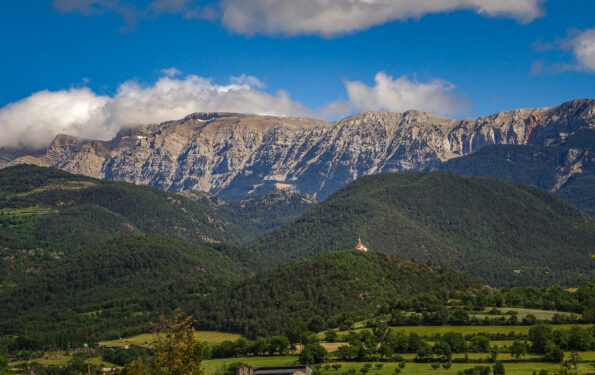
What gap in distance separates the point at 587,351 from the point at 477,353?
2358 centimetres

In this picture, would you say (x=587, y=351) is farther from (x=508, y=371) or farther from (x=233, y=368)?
(x=233, y=368)

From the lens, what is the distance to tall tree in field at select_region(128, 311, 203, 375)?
81625 millimetres

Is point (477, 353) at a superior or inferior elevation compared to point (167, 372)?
inferior

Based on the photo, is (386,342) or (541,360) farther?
(386,342)

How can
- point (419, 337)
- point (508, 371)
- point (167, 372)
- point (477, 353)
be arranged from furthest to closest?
point (419, 337) < point (477, 353) < point (508, 371) < point (167, 372)

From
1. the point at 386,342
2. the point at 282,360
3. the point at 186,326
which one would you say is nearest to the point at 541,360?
the point at 386,342

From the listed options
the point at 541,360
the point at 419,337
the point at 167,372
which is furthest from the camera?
the point at 419,337

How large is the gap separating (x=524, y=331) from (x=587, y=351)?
92.9 ft

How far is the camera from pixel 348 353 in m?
189

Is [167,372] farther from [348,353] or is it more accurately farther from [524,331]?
A: [524,331]

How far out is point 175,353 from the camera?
81938mm

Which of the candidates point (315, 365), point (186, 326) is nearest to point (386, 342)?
point (315, 365)

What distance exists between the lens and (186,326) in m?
84.2

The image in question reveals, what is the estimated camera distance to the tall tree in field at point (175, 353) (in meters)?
81.6
